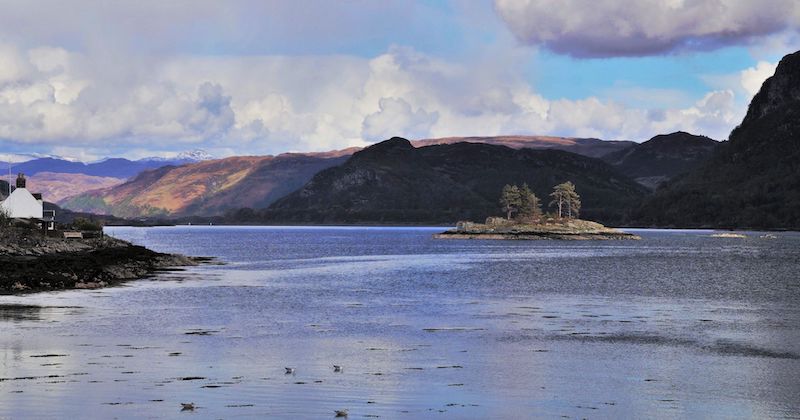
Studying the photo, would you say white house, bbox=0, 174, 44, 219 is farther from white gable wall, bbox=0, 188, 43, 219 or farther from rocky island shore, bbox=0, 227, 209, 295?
rocky island shore, bbox=0, 227, 209, 295

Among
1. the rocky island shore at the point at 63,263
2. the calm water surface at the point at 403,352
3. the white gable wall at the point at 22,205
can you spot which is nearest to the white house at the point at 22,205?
the white gable wall at the point at 22,205

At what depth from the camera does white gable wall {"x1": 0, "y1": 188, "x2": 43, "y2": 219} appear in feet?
417

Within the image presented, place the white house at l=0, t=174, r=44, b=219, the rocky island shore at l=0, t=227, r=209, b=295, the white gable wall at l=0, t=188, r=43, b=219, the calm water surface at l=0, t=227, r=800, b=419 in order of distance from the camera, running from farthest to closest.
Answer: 1. the white gable wall at l=0, t=188, r=43, b=219
2. the white house at l=0, t=174, r=44, b=219
3. the rocky island shore at l=0, t=227, r=209, b=295
4. the calm water surface at l=0, t=227, r=800, b=419

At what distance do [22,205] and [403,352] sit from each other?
10253 cm

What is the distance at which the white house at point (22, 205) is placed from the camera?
4991 inches

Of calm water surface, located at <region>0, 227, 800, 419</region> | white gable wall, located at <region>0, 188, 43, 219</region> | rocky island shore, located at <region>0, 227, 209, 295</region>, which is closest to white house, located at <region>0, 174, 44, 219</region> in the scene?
white gable wall, located at <region>0, 188, 43, 219</region>

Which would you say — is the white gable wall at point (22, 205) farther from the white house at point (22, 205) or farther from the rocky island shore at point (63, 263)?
the rocky island shore at point (63, 263)

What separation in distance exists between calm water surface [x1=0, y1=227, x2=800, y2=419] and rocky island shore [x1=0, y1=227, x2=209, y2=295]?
14.7ft

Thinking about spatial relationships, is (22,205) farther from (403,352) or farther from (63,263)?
(403,352)

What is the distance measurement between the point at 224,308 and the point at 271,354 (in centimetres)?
2465

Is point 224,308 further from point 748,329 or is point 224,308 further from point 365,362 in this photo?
point 748,329

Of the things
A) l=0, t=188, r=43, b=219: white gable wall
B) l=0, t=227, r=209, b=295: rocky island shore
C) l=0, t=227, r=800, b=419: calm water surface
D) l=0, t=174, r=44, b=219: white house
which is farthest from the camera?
l=0, t=188, r=43, b=219: white gable wall

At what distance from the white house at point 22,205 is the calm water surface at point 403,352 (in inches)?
2125

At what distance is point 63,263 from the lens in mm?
87438
